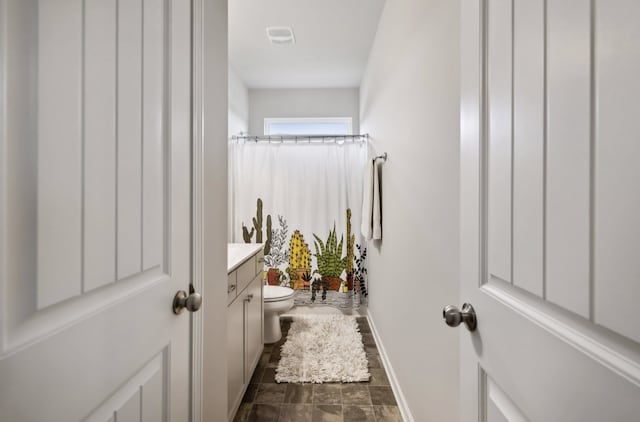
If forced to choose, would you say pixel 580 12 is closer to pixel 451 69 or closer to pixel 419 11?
pixel 451 69

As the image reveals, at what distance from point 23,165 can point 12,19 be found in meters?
0.18

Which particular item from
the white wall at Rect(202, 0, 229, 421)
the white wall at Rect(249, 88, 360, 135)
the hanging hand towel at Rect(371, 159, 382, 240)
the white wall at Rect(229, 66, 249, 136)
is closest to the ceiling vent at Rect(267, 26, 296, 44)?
the white wall at Rect(229, 66, 249, 136)

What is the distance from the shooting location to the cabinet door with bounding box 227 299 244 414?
159cm

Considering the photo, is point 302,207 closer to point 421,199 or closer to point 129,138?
point 421,199

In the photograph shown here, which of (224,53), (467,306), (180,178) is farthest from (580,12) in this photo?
(224,53)

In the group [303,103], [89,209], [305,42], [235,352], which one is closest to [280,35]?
[305,42]

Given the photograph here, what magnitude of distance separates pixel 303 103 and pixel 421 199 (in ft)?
9.98

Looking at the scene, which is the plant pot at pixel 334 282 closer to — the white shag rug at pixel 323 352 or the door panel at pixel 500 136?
the white shag rug at pixel 323 352

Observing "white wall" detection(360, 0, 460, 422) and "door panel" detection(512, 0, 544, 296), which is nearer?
"door panel" detection(512, 0, 544, 296)

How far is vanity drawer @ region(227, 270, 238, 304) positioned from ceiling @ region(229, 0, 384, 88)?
1.94m

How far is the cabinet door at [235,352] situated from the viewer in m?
1.59

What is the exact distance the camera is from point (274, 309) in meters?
2.59

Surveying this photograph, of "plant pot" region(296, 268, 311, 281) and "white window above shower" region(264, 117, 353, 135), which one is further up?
"white window above shower" region(264, 117, 353, 135)

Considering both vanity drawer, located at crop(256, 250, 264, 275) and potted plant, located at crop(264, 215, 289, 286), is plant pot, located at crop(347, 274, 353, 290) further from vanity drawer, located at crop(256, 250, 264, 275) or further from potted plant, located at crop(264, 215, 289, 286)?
vanity drawer, located at crop(256, 250, 264, 275)
